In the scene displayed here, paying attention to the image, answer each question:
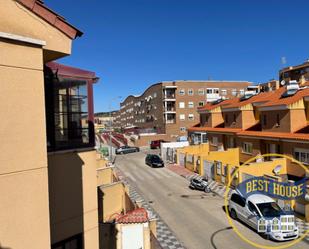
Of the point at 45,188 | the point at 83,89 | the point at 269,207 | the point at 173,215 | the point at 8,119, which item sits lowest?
the point at 173,215

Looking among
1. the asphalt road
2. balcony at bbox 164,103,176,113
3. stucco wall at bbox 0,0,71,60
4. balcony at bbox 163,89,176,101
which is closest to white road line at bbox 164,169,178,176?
the asphalt road

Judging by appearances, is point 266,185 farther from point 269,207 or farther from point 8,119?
point 8,119

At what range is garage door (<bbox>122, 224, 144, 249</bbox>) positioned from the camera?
12.9 m

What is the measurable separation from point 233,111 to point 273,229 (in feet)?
69.6

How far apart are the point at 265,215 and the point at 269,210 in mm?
521

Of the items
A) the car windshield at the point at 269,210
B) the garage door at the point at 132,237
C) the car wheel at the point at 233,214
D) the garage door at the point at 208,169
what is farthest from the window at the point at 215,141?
the garage door at the point at 132,237

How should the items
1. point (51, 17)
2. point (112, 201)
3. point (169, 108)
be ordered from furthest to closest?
point (169, 108) < point (112, 201) < point (51, 17)

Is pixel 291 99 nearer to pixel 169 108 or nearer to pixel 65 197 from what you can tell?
pixel 65 197

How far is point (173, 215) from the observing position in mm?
19875

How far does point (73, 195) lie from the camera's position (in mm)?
7562

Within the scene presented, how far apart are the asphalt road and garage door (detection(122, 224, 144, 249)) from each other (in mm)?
3369

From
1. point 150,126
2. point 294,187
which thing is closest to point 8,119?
point 294,187

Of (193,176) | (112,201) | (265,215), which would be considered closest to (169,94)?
(193,176)

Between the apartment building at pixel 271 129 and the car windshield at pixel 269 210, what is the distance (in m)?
2.47
